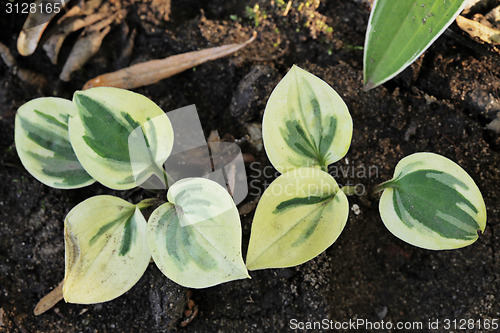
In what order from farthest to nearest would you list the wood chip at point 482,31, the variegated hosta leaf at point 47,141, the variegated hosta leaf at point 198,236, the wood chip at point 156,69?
the wood chip at point 156,69
the wood chip at point 482,31
the variegated hosta leaf at point 47,141
the variegated hosta leaf at point 198,236

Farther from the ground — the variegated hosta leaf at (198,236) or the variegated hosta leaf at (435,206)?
the variegated hosta leaf at (435,206)

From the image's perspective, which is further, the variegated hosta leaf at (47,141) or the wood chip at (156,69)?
the wood chip at (156,69)

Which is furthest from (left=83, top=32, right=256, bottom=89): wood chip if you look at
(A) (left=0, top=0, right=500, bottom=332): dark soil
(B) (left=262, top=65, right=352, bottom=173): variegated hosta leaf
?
(B) (left=262, top=65, right=352, bottom=173): variegated hosta leaf

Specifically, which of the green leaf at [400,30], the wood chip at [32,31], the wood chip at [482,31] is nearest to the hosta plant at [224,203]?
the green leaf at [400,30]

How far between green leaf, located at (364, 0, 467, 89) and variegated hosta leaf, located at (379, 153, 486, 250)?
0.26 m

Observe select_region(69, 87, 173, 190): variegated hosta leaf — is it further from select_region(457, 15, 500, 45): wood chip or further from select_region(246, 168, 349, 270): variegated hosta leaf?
select_region(457, 15, 500, 45): wood chip

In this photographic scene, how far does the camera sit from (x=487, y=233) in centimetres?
132

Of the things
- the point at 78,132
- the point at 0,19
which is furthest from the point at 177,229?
the point at 0,19

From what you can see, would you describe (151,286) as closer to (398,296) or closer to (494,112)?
(398,296)

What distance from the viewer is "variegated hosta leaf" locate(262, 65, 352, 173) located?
1.13 m

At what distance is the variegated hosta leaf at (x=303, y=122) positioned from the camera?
1.13 metres

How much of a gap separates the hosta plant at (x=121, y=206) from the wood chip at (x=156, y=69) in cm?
25

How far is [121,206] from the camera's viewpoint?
1.21 meters

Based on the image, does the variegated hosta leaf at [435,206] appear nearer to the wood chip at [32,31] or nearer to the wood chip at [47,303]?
the wood chip at [47,303]
